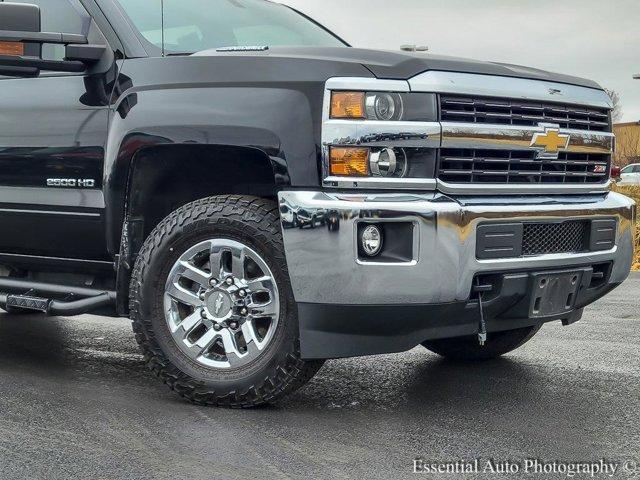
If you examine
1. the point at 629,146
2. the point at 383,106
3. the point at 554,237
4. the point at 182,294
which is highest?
the point at 383,106

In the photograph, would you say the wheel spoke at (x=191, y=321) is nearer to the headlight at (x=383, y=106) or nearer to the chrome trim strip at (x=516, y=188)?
the headlight at (x=383, y=106)

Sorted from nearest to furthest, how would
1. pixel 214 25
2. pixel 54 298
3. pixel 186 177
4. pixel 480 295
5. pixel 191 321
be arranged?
pixel 480 295 < pixel 191 321 < pixel 186 177 < pixel 54 298 < pixel 214 25

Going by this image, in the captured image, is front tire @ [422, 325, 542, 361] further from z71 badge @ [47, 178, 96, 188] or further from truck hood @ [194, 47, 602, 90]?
z71 badge @ [47, 178, 96, 188]

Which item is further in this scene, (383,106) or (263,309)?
(263,309)

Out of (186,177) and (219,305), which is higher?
(186,177)

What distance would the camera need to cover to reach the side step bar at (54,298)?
178 inches

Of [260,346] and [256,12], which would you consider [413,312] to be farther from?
[256,12]

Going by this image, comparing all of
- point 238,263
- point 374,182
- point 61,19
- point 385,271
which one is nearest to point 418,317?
point 385,271

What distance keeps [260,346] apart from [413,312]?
0.66 m

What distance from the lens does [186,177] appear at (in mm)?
4473

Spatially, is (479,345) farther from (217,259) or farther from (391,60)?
(391,60)

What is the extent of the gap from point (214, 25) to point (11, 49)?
1059 millimetres

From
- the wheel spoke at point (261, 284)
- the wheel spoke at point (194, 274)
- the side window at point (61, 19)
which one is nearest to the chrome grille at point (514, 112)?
the wheel spoke at point (261, 284)

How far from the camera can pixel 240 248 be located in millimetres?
4051
